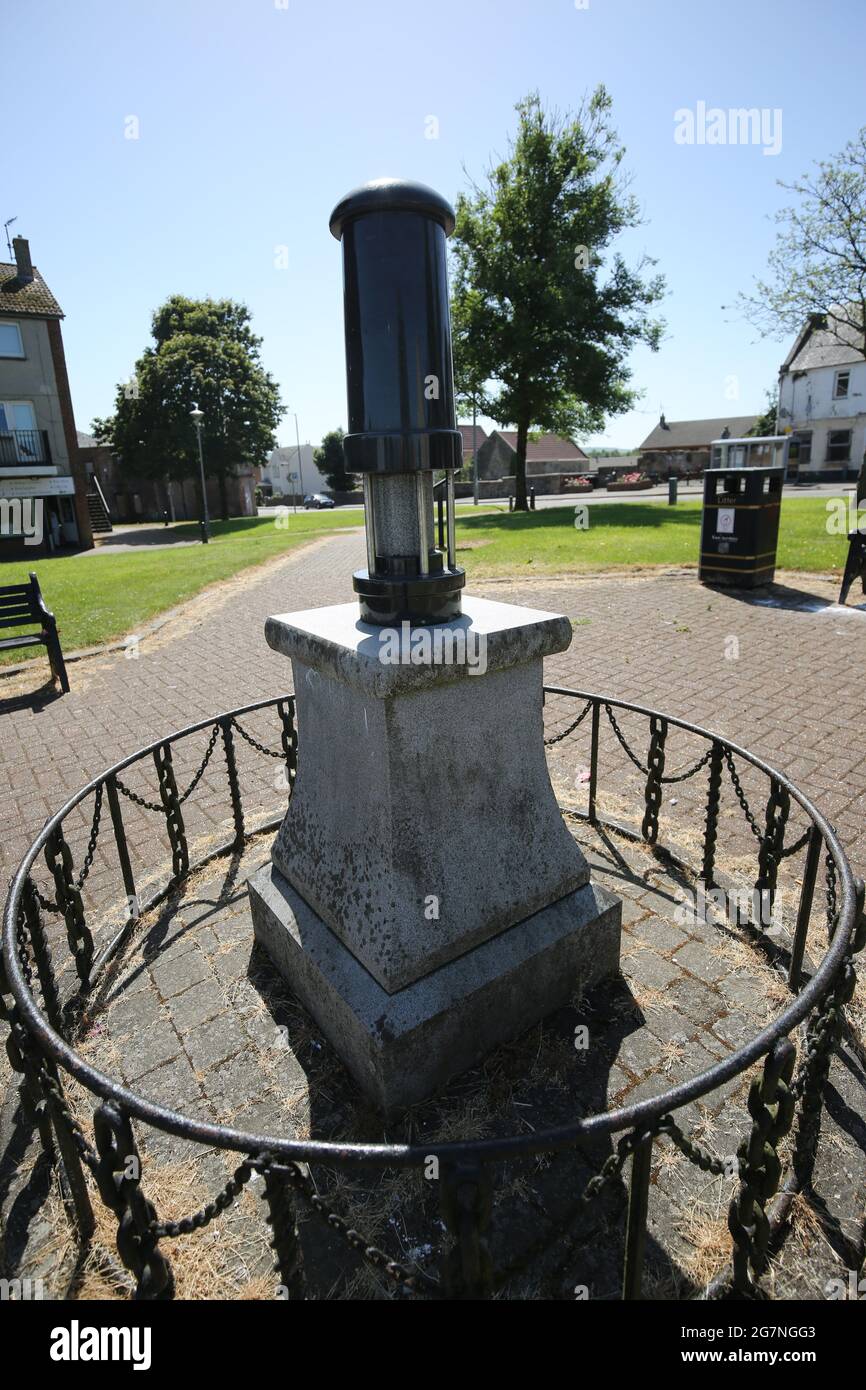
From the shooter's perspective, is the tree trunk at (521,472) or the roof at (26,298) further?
the tree trunk at (521,472)

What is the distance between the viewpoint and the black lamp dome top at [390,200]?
2.68m

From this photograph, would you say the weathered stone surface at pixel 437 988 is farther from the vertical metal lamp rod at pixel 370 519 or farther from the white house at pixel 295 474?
the white house at pixel 295 474

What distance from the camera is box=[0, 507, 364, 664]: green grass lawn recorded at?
39.7 ft

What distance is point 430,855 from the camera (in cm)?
305

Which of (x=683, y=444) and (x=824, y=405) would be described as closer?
(x=824, y=405)

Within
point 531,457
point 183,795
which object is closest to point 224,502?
point 531,457

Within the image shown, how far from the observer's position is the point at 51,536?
1175 inches

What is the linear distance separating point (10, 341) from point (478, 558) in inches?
934

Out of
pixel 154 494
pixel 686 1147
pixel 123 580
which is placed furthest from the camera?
pixel 154 494

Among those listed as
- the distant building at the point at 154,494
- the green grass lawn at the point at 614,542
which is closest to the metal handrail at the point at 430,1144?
the green grass lawn at the point at 614,542

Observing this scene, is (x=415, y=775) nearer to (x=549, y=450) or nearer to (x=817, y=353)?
(x=817, y=353)

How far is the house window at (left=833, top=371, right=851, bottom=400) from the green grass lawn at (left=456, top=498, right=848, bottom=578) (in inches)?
931

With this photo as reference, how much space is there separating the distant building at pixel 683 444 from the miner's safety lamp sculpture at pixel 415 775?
63559mm
